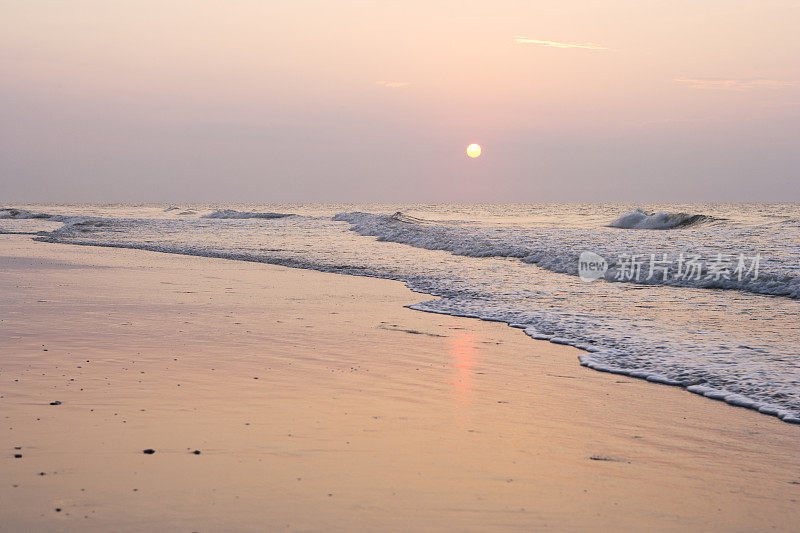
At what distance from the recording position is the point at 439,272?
53.0ft

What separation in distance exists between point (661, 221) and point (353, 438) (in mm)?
41185

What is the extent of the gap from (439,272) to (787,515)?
12.9m

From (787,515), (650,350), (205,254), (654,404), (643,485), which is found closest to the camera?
(787,515)

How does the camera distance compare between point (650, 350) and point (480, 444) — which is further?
point (650, 350)

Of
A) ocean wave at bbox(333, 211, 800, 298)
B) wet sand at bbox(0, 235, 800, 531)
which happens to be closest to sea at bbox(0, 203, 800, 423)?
ocean wave at bbox(333, 211, 800, 298)

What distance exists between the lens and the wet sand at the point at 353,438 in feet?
10.3

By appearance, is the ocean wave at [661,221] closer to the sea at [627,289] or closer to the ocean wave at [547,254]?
the sea at [627,289]

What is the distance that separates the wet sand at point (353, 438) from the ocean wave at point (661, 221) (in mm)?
35792

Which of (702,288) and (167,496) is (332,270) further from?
(167,496)

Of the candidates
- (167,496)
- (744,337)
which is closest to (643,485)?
(167,496)

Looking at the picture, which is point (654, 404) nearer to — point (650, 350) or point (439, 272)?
point (650, 350)

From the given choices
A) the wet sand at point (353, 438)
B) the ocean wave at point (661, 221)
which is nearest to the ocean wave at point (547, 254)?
the wet sand at point (353, 438)

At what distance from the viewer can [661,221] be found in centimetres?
4184

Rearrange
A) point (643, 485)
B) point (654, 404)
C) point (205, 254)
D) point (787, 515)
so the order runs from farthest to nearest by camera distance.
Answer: point (205, 254), point (654, 404), point (643, 485), point (787, 515)
